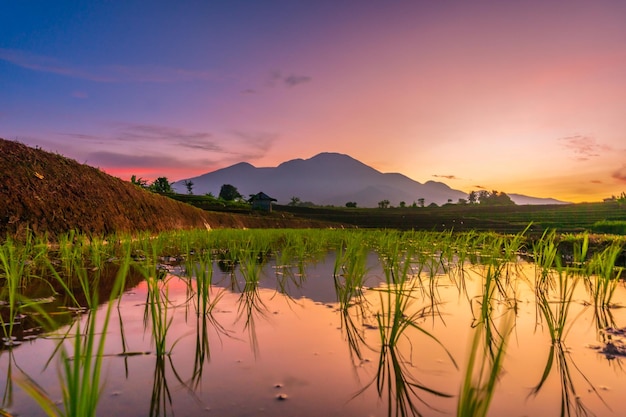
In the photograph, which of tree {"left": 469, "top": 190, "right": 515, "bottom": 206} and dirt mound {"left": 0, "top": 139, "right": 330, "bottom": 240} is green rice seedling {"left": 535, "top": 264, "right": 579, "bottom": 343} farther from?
tree {"left": 469, "top": 190, "right": 515, "bottom": 206}

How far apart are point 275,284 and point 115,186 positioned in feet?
41.2

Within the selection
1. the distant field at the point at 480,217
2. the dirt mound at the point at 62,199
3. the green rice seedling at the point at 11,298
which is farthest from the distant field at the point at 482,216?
the green rice seedling at the point at 11,298

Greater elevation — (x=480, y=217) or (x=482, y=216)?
(x=482, y=216)

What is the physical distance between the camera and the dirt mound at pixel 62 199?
10.3 m

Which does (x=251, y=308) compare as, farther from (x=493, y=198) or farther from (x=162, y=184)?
(x=493, y=198)

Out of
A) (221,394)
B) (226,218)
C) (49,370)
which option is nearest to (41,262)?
(49,370)

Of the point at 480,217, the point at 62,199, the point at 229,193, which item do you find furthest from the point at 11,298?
the point at 229,193

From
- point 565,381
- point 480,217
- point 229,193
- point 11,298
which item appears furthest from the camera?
point 229,193

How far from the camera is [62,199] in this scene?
39.0ft

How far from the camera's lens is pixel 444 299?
491cm

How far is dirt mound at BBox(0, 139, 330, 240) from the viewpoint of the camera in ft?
33.7

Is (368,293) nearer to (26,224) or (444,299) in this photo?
(444,299)

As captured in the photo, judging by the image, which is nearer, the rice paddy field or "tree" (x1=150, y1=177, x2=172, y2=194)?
the rice paddy field

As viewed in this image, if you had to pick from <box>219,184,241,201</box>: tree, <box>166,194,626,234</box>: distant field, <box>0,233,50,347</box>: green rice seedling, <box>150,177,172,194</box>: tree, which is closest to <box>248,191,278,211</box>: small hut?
<box>166,194,626,234</box>: distant field
